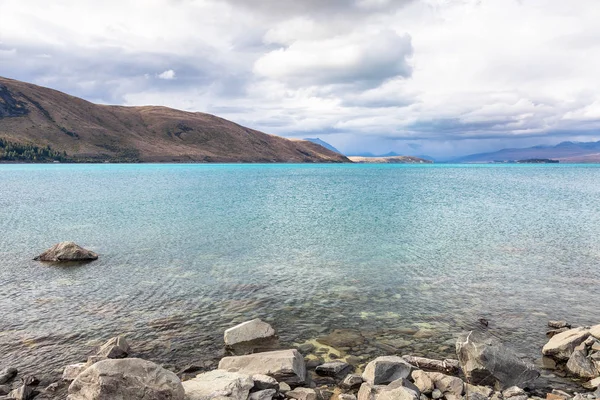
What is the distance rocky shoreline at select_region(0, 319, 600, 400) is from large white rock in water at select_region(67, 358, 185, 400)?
0.03 metres

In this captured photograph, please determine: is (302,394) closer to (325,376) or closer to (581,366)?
(325,376)

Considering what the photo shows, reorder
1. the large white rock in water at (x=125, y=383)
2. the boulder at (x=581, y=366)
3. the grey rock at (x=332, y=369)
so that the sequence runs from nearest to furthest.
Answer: the large white rock in water at (x=125, y=383) < the boulder at (x=581, y=366) < the grey rock at (x=332, y=369)

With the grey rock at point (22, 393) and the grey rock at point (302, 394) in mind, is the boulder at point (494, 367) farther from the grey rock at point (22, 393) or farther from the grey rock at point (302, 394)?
A: the grey rock at point (22, 393)

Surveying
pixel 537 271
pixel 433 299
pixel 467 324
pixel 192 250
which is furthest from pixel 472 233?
pixel 192 250

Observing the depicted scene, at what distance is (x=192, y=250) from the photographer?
1455 inches

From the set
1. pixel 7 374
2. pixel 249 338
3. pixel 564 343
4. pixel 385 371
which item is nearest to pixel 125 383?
pixel 249 338

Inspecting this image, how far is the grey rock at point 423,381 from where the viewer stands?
45.0ft

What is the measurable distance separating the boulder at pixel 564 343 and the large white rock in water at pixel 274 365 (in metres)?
10.9

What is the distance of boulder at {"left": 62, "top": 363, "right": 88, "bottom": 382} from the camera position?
14609 mm

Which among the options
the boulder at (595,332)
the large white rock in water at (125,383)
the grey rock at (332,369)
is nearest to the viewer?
the large white rock in water at (125,383)

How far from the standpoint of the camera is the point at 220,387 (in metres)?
12.8

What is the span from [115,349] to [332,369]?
9306 mm

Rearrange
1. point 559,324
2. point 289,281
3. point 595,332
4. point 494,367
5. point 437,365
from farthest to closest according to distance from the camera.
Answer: point 289,281 < point 559,324 < point 595,332 < point 437,365 < point 494,367

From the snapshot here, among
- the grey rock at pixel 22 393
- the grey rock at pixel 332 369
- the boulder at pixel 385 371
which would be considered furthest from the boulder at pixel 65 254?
the boulder at pixel 385 371
